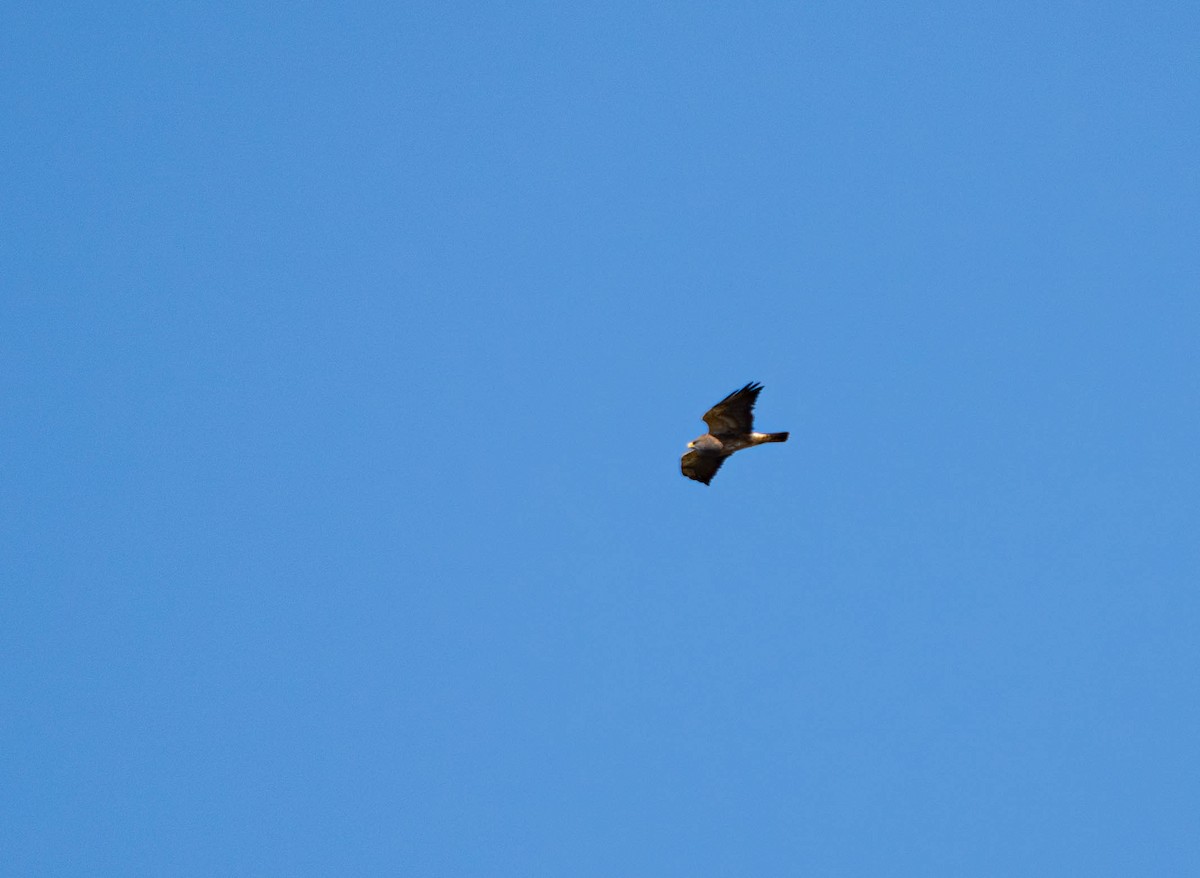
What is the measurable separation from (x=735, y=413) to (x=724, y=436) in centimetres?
82

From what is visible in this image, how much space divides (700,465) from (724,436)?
850 mm

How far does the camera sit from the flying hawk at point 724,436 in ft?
109

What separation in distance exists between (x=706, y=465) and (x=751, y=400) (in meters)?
2.07

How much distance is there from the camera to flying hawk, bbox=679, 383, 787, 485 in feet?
109

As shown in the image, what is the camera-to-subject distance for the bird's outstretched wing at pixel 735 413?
32969 mm

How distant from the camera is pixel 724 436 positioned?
34.1 meters

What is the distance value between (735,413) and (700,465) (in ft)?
5.29

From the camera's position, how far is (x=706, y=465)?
3450 cm

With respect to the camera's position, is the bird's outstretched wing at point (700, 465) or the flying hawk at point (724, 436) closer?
the flying hawk at point (724, 436)

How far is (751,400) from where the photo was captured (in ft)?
109

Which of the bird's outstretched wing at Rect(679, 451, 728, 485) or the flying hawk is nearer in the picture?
the flying hawk

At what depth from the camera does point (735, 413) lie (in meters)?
33.5

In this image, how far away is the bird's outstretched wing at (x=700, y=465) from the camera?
113 ft

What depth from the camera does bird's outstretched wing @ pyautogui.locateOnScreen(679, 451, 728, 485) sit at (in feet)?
113
